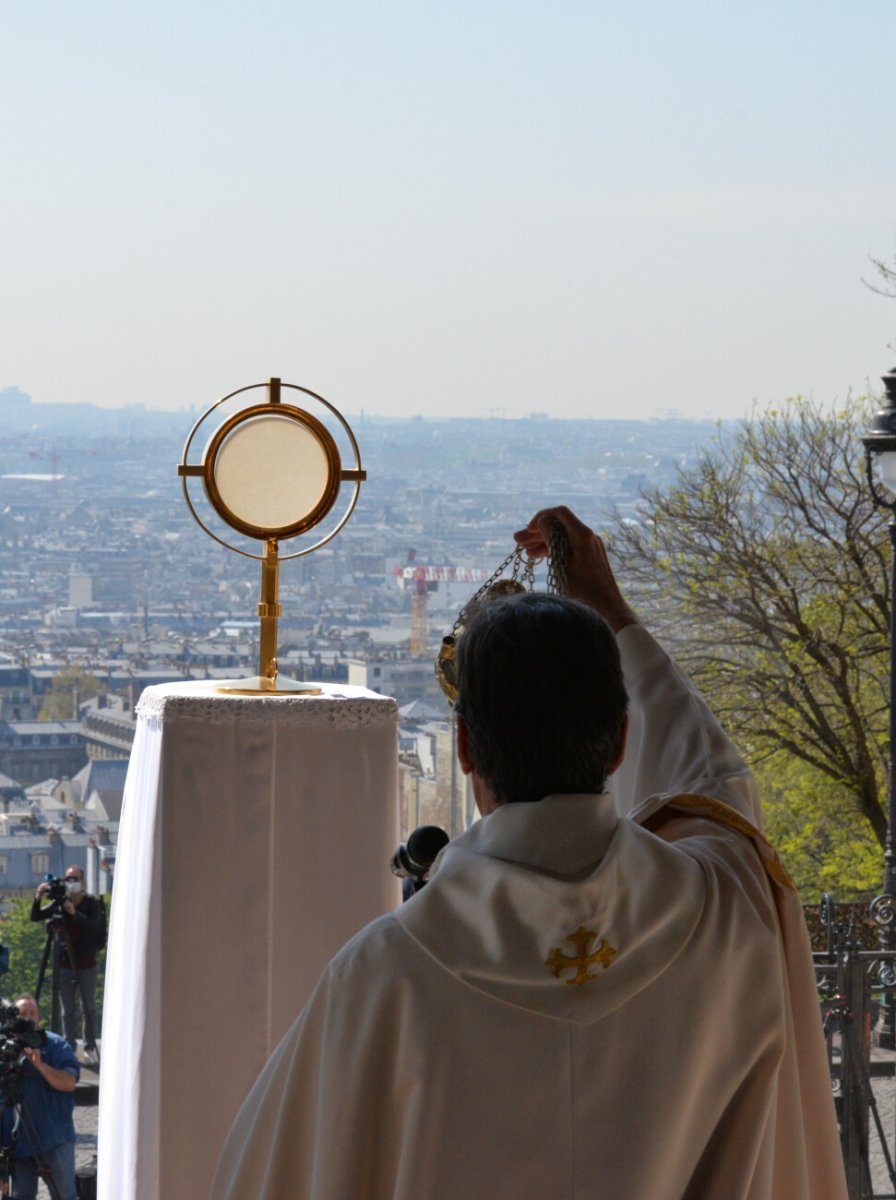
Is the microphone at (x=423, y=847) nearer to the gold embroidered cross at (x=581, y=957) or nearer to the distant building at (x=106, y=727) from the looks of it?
the gold embroidered cross at (x=581, y=957)

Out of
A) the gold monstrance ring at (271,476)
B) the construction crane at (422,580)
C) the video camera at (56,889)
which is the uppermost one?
the gold monstrance ring at (271,476)

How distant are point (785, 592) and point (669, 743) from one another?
13.4m

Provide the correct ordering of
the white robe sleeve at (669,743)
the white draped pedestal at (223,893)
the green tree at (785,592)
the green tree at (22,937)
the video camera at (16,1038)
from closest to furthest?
the white robe sleeve at (669,743)
the white draped pedestal at (223,893)
the video camera at (16,1038)
the green tree at (22,937)
the green tree at (785,592)

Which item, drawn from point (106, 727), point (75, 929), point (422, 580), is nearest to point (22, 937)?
point (106, 727)

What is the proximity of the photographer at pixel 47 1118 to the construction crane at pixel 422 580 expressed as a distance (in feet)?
30.0

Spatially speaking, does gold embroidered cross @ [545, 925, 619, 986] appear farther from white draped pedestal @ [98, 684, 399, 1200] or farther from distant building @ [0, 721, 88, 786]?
distant building @ [0, 721, 88, 786]

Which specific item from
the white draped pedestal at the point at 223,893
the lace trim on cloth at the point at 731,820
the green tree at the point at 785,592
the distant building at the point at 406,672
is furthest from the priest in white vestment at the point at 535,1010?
the green tree at the point at 785,592

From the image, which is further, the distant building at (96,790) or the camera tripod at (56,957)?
the distant building at (96,790)

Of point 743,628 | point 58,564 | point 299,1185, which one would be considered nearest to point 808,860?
point 743,628

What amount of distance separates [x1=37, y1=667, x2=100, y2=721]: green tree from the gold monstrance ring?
12139 mm

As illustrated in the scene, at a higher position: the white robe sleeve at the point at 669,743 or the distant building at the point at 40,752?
the white robe sleeve at the point at 669,743

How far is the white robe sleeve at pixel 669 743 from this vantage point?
67.4 inches

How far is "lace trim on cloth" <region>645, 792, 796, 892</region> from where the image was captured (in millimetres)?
1563

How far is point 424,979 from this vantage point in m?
1.34
